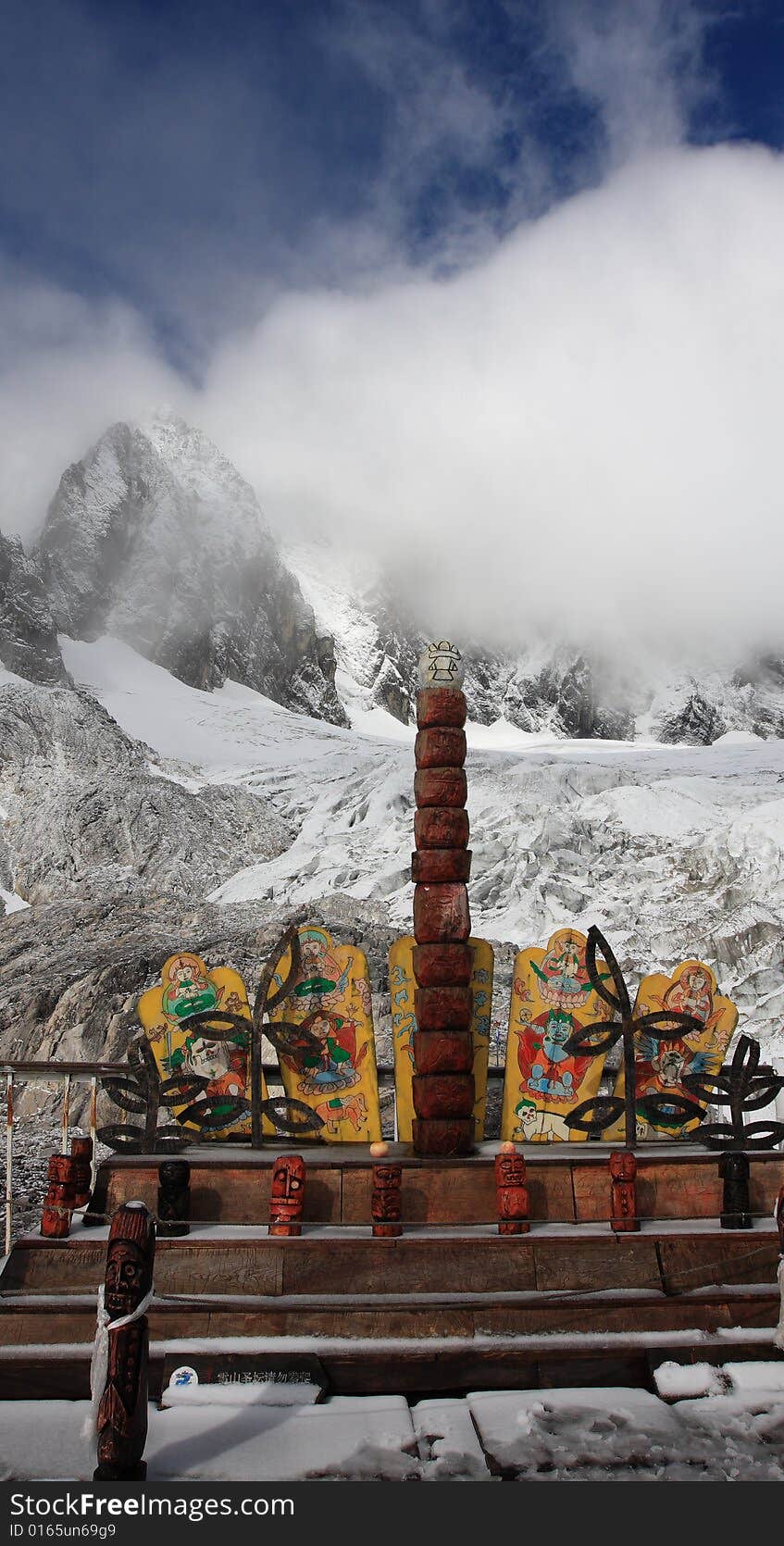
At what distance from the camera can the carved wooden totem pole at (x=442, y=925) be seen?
11.0 metres

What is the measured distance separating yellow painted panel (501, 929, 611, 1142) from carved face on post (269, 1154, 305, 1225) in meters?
3.42

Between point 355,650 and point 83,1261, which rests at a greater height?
point 355,650

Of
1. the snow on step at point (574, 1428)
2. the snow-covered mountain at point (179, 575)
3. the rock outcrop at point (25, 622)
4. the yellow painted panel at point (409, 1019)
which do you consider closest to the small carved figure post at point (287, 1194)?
the snow on step at point (574, 1428)

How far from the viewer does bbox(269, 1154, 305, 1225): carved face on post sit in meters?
9.12

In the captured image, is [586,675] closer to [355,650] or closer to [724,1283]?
[355,650]

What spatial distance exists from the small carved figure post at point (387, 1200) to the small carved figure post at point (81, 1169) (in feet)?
9.05

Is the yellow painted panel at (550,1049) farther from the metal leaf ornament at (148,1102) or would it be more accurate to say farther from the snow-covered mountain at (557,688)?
the snow-covered mountain at (557,688)

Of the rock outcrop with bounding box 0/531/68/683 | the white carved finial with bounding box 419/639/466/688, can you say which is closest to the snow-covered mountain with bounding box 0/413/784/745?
the rock outcrop with bounding box 0/531/68/683

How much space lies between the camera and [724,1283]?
8.81 meters

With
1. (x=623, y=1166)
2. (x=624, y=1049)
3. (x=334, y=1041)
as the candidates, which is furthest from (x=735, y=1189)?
(x=334, y=1041)

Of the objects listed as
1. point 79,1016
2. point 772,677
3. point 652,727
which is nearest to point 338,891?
point 79,1016

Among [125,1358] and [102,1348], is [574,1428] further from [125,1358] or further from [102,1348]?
[102,1348]

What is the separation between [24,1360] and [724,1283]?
A: 19.3 feet

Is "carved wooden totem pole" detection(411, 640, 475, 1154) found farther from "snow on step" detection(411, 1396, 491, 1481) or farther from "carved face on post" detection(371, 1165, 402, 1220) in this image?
"snow on step" detection(411, 1396, 491, 1481)
